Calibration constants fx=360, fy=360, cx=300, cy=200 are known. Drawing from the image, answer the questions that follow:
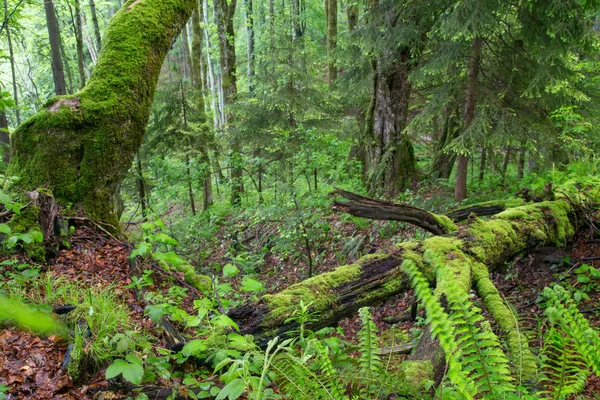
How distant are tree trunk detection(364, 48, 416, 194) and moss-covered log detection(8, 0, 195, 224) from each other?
15.8 ft

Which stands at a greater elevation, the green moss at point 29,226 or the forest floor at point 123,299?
the green moss at point 29,226

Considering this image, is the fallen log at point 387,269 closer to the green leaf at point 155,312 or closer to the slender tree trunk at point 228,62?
the green leaf at point 155,312

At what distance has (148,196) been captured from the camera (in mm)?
9969

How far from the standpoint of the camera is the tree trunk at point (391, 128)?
27.0 ft

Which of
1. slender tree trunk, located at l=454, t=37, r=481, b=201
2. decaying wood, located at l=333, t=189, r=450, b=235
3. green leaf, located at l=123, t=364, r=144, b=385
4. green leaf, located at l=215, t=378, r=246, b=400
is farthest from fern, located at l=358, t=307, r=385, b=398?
slender tree trunk, located at l=454, t=37, r=481, b=201

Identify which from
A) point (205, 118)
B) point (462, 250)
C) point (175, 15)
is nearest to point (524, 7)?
point (462, 250)

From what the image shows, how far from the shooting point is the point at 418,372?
2.06m

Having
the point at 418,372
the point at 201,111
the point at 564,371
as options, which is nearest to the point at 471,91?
the point at 418,372

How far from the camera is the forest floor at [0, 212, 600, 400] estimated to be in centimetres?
208

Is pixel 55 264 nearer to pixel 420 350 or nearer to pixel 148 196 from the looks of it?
pixel 420 350

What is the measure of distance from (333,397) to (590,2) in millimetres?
6032

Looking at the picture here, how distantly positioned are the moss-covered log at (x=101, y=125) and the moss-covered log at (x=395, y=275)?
3103mm

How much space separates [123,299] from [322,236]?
18.5 ft

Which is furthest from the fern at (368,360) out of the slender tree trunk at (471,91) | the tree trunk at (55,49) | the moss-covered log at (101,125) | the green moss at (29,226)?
the tree trunk at (55,49)
